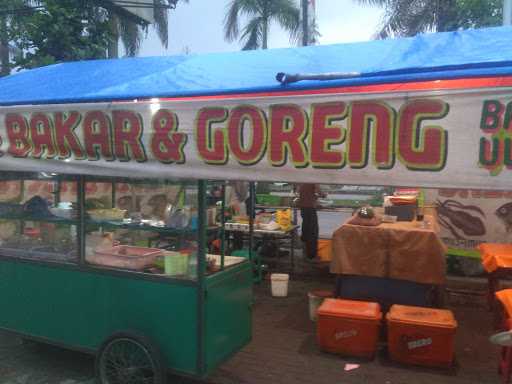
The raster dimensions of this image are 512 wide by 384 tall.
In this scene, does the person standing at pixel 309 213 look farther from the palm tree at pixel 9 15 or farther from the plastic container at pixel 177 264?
the palm tree at pixel 9 15

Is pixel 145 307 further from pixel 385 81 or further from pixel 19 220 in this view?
pixel 385 81

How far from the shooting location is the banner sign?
2521 millimetres

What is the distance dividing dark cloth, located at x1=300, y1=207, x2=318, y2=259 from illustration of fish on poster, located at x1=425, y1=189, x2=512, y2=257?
220 centimetres

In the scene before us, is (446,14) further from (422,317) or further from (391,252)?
(422,317)

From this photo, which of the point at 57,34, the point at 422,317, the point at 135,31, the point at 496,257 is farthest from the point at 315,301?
the point at 135,31

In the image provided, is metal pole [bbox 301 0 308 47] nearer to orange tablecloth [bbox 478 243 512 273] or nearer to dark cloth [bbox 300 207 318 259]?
dark cloth [bbox 300 207 318 259]

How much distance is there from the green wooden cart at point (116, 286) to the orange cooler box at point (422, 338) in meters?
1.51

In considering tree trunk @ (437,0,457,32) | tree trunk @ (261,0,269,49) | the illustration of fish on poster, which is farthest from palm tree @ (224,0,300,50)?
the illustration of fish on poster

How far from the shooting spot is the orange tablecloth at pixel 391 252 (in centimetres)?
505

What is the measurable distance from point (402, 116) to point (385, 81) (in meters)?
0.30

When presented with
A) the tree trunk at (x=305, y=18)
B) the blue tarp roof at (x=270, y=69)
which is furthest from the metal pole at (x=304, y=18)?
the blue tarp roof at (x=270, y=69)

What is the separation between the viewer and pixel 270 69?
3.75m

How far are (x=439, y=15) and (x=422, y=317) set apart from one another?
1277cm

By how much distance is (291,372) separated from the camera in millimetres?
4387
